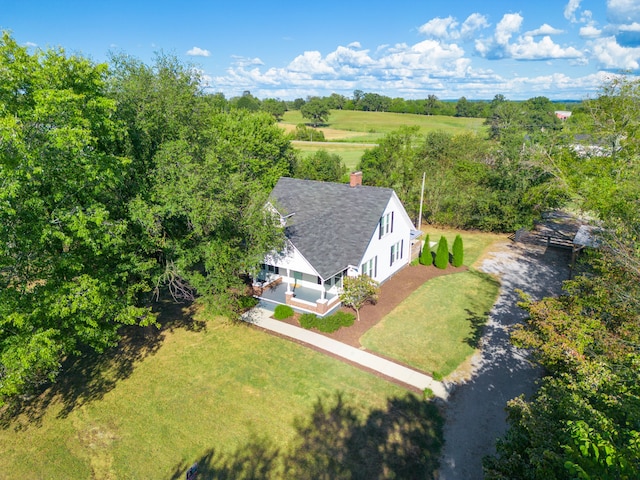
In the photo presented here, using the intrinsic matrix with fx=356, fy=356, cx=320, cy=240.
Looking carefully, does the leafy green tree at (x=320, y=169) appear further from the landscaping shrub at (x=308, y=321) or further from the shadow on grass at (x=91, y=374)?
the shadow on grass at (x=91, y=374)

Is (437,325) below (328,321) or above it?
below

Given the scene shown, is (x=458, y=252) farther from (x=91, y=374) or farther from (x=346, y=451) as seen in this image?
(x=91, y=374)

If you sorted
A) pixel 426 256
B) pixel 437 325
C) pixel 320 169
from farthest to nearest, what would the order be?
pixel 320 169, pixel 426 256, pixel 437 325

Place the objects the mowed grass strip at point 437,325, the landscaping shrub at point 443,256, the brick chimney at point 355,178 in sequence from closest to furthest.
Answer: the mowed grass strip at point 437,325 < the brick chimney at point 355,178 < the landscaping shrub at point 443,256

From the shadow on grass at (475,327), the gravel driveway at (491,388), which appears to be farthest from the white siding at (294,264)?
the gravel driveway at (491,388)

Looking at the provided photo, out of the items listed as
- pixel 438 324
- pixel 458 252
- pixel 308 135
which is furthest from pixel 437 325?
pixel 308 135

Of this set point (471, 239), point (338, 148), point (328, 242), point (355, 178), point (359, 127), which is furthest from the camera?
point (359, 127)

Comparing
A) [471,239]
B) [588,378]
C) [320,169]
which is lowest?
[471,239]
